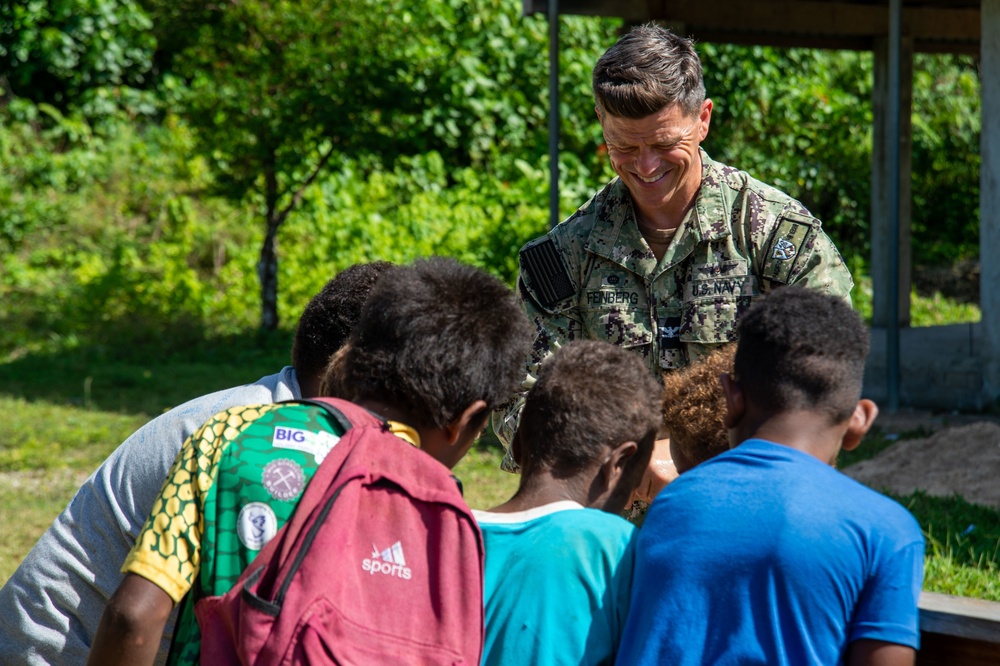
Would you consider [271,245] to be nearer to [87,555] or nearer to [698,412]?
[87,555]

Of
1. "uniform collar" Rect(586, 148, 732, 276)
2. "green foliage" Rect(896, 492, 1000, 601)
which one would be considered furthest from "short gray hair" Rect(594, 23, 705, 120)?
"green foliage" Rect(896, 492, 1000, 601)

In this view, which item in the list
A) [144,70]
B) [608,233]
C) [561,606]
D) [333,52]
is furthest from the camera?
[144,70]

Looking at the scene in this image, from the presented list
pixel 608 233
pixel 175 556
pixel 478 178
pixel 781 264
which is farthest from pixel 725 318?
pixel 478 178

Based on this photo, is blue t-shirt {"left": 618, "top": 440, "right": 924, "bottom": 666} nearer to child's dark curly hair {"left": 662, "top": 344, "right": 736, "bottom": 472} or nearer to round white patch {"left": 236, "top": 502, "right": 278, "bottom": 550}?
Answer: child's dark curly hair {"left": 662, "top": 344, "right": 736, "bottom": 472}

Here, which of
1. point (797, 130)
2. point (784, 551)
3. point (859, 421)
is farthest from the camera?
point (797, 130)

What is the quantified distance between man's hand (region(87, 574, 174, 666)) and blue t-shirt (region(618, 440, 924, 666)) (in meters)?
0.74

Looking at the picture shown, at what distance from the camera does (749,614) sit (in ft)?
5.50

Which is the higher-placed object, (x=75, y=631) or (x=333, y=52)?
(x=333, y=52)

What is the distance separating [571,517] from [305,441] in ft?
A: 1.49

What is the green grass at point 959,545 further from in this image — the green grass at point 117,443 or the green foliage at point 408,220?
the green foliage at point 408,220

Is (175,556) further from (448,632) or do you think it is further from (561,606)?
Answer: (561,606)

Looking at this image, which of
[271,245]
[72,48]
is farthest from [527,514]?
[72,48]

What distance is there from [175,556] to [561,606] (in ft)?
2.02

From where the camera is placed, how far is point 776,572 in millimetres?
1664
